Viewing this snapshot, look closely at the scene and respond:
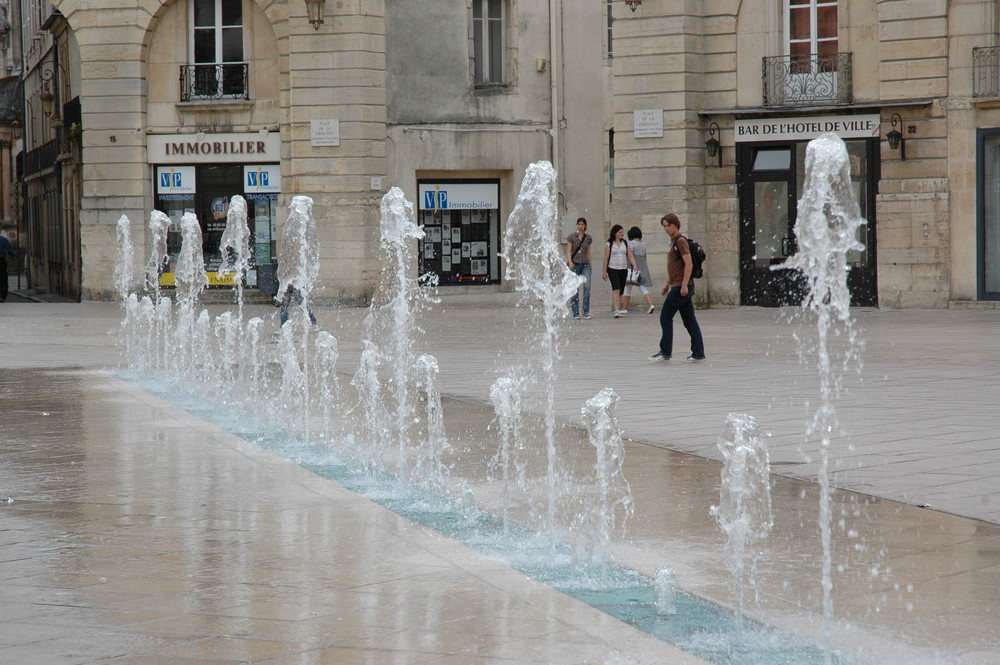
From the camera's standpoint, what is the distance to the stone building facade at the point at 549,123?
21953 millimetres

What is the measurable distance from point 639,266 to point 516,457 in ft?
47.7

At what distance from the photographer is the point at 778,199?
23453 mm

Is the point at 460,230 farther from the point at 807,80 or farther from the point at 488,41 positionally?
the point at 807,80

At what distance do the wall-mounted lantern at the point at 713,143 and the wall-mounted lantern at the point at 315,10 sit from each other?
25.2ft

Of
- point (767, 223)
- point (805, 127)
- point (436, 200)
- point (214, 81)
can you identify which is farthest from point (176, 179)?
point (805, 127)

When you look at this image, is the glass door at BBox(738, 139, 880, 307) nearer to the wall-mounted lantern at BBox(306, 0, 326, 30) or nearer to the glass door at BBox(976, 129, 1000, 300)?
the glass door at BBox(976, 129, 1000, 300)

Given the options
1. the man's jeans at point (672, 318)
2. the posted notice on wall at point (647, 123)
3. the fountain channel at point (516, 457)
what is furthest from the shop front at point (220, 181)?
the man's jeans at point (672, 318)

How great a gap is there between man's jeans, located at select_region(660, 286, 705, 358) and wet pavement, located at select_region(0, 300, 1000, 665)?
2.27 meters

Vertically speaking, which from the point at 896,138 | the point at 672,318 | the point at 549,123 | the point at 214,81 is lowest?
the point at 672,318

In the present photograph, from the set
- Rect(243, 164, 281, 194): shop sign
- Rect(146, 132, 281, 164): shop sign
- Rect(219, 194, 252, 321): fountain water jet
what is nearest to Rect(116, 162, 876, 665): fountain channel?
Rect(219, 194, 252, 321): fountain water jet

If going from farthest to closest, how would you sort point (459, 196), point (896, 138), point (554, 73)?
point (554, 73) < point (459, 196) < point (896, 138)

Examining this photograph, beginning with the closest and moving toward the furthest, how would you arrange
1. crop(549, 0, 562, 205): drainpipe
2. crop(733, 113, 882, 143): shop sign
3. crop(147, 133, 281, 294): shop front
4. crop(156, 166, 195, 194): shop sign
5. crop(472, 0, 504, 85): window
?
crop(733, 113, 882, 143): shop sign → crop(147, 133, 281, 294): shop front → crop(156, 166, 195, 194): shop sign → crop(472, 0, 504, 85): window → crop(549, 0, 562, 205): drainpipe

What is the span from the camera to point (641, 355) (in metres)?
15.5

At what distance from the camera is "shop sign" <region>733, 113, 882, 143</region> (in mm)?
22609
